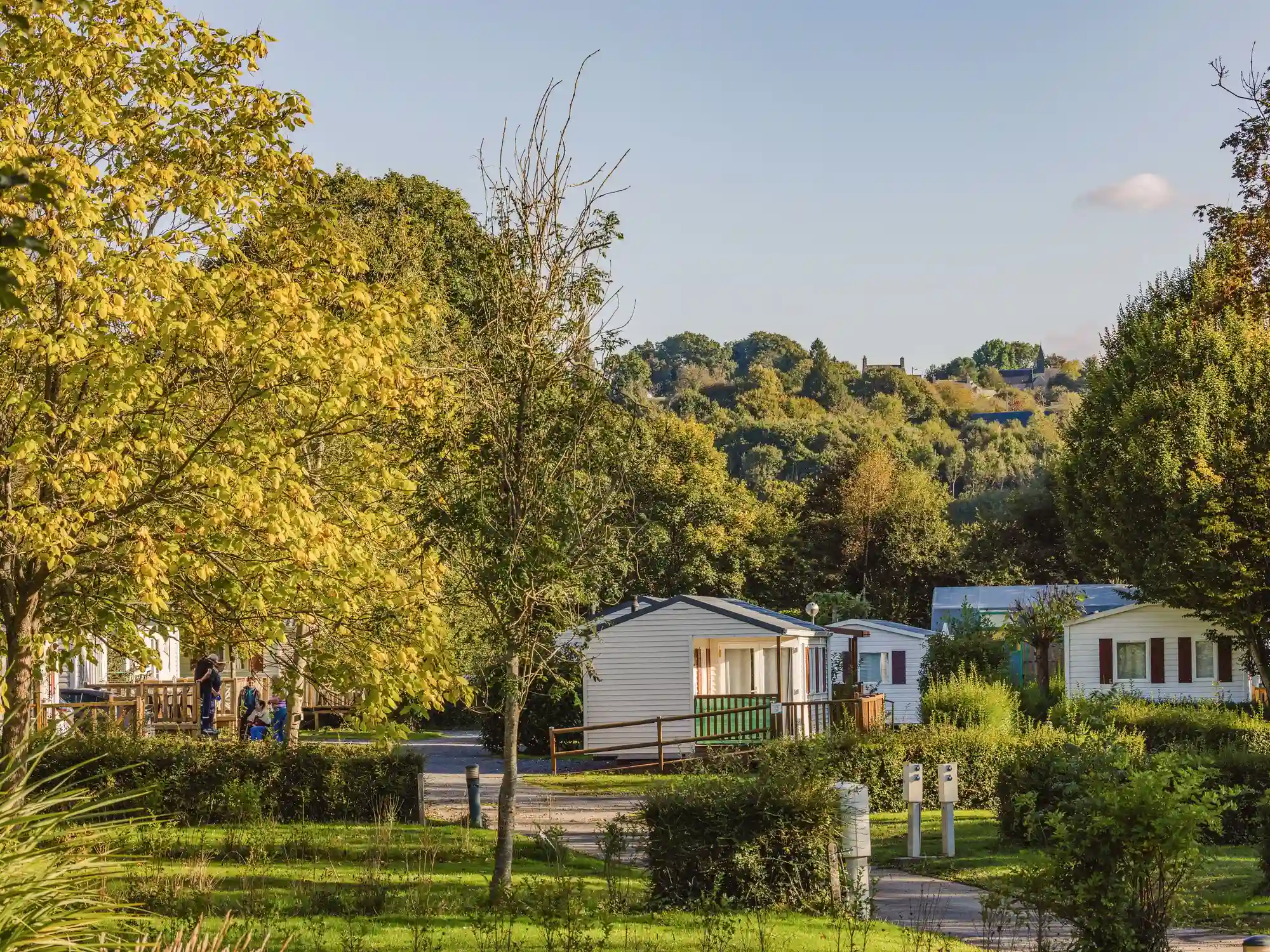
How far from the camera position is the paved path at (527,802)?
706 inches

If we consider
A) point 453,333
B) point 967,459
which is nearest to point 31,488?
point 453,333

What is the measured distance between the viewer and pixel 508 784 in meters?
11.9

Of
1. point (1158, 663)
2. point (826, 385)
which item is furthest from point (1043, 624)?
point (826, 385)

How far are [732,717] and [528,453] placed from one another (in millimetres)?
18957

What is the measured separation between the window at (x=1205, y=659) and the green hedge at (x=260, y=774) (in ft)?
83.5

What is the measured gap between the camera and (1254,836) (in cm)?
1680

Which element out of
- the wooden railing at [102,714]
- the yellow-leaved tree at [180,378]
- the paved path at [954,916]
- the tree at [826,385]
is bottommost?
the paved path at [954,916]

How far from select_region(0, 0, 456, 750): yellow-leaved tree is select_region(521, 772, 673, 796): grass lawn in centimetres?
1121

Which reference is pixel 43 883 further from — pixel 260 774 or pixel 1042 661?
pixel 1042 661

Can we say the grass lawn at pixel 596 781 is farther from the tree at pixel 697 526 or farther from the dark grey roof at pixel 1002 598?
the tree at pixel 697 526

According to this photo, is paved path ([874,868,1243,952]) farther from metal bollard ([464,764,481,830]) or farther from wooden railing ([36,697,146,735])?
wooden railing ([36,697,146,735])

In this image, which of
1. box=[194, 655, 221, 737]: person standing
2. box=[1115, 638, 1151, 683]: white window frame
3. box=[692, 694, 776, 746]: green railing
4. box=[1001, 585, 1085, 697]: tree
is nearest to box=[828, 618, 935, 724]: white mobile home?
box=[1001, 585, 1085, 697]: tree

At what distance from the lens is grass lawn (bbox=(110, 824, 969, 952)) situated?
9.16 meters

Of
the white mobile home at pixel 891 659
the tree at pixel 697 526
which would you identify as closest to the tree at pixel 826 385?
the tree at pixel 697 526
